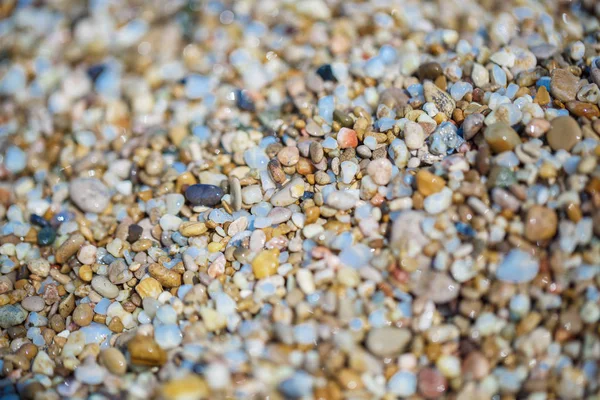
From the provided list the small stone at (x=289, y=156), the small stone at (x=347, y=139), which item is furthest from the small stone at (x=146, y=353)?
the small stone at (x=347, y=139)

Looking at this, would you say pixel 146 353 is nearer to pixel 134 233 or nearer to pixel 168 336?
pixel 168 336

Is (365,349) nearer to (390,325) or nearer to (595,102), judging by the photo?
(390,325)

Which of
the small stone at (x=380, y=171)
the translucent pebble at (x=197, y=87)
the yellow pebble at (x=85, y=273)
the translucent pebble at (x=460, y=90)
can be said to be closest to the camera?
the small stone at (x=380, y=171)

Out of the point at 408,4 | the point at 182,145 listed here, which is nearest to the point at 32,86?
the point at 182,145

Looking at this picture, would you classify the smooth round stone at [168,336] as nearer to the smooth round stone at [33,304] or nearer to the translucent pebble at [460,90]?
the smooth round stone at [33,304]

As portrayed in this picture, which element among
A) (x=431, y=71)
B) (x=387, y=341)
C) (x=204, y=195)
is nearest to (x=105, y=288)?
(x=204, y=195)

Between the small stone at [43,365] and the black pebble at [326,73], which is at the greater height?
the black pebble at [326,73]
